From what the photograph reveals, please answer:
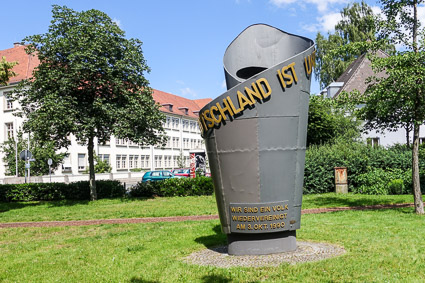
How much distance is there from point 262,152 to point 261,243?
1750 mm

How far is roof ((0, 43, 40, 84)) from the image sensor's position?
46700 mm

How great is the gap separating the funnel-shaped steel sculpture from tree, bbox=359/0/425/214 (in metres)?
6.13

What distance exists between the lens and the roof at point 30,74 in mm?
47344

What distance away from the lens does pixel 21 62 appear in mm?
48688

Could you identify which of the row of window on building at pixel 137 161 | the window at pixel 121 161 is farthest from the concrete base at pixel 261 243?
the window at pixel 121 161

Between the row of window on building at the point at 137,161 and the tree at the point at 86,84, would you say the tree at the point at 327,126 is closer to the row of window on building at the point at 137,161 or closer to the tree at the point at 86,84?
the tree at the point at 86,84

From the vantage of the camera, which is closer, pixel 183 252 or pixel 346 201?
pixel 183 252

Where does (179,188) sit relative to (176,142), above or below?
below

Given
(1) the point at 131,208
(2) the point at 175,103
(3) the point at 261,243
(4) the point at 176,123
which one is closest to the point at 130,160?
(4) the point at 176,123

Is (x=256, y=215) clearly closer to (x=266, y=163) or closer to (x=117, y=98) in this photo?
(x=266, y=163)

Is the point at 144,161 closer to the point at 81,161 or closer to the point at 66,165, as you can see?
the point at 81,161

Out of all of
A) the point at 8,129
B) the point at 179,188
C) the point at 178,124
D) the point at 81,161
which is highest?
the point at 178,124

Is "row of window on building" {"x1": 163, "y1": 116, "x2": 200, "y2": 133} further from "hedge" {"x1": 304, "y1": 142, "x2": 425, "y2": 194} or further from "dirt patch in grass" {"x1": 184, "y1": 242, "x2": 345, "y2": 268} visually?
"dirt patch in grass" {"x1": 184, "y1": 242, "x2": 345, "y2": 268}

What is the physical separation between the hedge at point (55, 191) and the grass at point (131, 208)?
7.75 ft
